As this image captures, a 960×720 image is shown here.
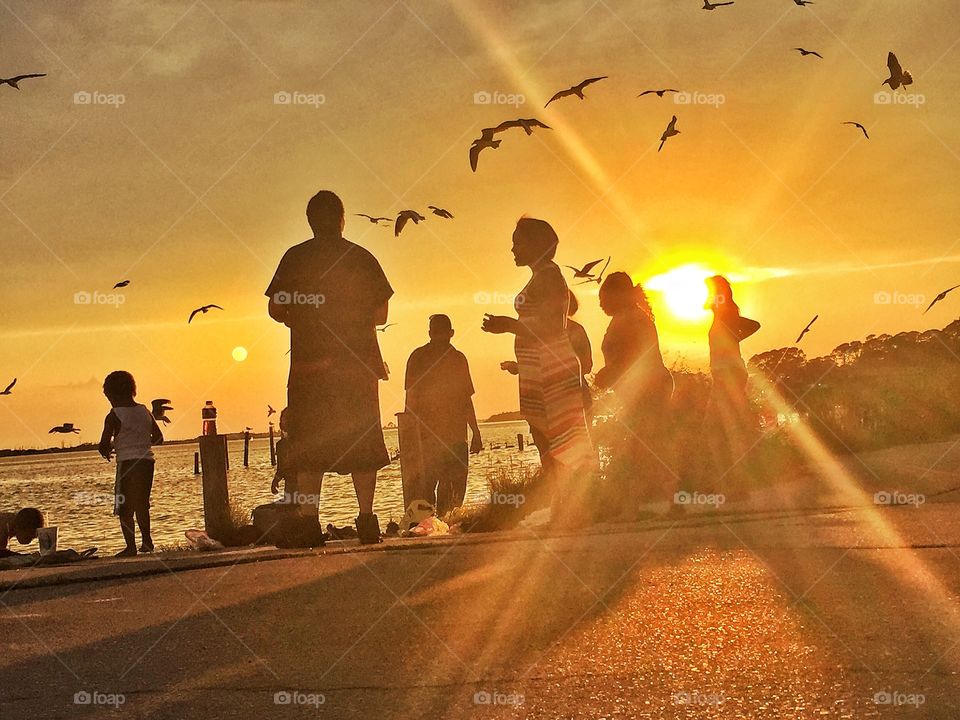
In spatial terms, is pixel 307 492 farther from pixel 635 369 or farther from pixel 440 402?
pixel 440 402

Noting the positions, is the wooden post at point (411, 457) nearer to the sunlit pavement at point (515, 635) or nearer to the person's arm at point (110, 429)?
the person's arm at point (110, 429)

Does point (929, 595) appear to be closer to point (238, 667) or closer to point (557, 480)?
point (238, 667)

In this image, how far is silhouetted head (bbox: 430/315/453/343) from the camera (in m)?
11.4

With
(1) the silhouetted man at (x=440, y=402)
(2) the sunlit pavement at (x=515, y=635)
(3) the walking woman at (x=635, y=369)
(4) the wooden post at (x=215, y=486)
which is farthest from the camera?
(1) the silhouetted man at (x=440, y=402)

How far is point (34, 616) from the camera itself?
5062mm

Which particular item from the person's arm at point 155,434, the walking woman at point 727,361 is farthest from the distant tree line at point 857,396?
the person's arm at point 155,434

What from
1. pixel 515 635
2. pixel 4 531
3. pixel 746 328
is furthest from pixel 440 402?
pixel 515 635

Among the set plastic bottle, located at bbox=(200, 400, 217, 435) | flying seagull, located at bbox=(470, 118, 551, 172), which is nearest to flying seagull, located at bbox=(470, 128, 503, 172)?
flying seagull, located at bbox=(470, 118, 551, 172)

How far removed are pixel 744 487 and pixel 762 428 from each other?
2.61m

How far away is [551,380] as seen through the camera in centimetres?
782

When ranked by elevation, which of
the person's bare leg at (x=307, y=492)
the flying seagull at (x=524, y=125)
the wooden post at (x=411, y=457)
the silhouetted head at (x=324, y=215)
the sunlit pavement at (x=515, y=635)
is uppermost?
the flying seagull at (x=524, y=125)

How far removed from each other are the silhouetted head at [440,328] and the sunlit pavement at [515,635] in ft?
16.5

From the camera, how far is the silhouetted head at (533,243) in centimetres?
778

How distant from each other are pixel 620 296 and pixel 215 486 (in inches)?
A: 176
